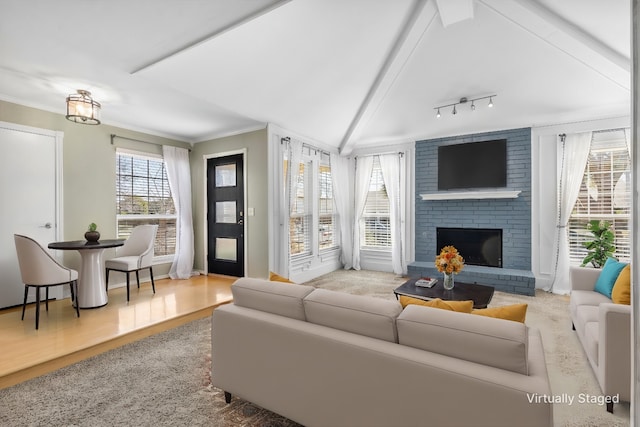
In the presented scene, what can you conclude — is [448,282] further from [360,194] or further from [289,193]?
[360,194]

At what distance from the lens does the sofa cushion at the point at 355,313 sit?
4.81 feet

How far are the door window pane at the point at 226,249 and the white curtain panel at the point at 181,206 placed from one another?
1.53 ft

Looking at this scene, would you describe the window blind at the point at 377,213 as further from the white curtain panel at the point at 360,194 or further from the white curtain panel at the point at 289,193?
the white curtain panel at the point at 289,193

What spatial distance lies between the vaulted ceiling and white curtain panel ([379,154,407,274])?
1.15m

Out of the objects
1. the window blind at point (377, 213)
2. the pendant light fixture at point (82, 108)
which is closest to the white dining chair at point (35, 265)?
the pendant light fixture at point (82, 108)

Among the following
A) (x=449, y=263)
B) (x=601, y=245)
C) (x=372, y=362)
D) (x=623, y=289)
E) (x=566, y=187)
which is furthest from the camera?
(x=566, y=187)

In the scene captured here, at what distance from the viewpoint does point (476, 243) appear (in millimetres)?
5176

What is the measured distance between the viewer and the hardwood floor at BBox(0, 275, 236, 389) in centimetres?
239

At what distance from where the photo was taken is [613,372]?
6.01 ft

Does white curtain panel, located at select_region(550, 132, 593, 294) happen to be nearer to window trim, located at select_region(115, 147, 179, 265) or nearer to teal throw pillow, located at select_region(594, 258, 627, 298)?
teal throw pillow, located at select_region(594, 258, 627, 298)

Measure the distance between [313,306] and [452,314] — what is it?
2.29 ft

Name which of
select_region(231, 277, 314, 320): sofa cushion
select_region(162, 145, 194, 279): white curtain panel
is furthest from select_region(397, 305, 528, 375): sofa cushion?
select_region(162, 145, 194, 279): white curtain panel

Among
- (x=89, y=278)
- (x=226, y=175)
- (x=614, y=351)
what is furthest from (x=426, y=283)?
(x=89, y=278)

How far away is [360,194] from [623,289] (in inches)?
167
